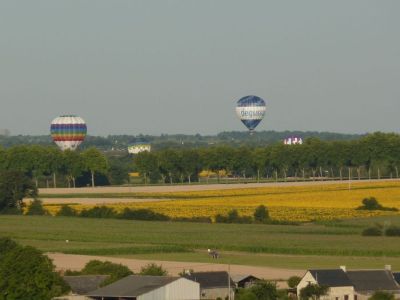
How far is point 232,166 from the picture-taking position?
630ft

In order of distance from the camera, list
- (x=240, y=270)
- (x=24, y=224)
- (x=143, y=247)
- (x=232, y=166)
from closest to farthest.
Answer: (x=240, y=270), (x=143, y=247), (x=24, y=224), (x=232, y=166)

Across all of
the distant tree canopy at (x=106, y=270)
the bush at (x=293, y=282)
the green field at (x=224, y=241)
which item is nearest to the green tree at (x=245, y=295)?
the bush at (x=293, y=282)

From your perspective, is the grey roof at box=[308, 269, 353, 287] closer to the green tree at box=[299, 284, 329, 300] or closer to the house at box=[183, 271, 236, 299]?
the green tree at box=[299, 284, 329, 300]

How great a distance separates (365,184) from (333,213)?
43650 mm

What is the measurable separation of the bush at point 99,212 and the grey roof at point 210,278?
2078 inches

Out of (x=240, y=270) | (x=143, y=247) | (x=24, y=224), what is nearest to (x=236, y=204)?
(x=24, y=224)

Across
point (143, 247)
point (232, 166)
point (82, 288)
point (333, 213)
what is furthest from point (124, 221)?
point (232, 166)

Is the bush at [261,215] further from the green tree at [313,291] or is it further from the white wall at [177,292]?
the white wall at [177,292]

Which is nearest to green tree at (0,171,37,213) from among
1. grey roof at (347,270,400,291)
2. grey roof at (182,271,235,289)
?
grey roof at (182,271,235,289)

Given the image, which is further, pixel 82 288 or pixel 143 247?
pixel 143 247

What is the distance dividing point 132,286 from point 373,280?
36.8 feet

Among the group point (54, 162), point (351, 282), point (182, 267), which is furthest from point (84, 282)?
point (54, 162)

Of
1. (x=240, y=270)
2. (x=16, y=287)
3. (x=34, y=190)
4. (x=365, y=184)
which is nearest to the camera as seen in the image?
(x=16, y=287)

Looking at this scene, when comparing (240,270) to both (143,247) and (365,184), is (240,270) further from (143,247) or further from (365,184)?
(365,184)
